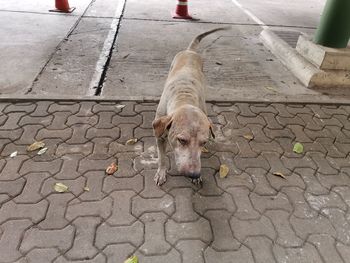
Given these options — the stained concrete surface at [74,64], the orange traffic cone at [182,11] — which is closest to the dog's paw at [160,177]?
the stained concrete surface at [74,64]

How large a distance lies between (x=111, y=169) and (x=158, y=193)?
66cm

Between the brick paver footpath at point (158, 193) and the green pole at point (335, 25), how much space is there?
6.17 ft

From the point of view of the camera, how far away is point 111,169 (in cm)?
369

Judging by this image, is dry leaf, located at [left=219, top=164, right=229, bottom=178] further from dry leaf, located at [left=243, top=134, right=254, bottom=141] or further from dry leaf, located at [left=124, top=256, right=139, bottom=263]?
dry leaf, located at [left=124, top=256, right=139, bottom=263]

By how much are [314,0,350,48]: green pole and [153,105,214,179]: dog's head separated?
422 cm

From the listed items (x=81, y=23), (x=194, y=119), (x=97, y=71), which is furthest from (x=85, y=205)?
(x=81, y=23)

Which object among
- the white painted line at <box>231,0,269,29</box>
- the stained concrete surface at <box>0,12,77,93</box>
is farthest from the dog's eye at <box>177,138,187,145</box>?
the white painted line at <box>231,0,269,29</box>

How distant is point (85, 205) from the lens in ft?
10.6

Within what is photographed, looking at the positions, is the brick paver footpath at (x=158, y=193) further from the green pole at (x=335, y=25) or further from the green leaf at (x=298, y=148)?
the green pole at (x=335, y=25)

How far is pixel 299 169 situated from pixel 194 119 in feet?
6.47

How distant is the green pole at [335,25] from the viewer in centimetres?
552

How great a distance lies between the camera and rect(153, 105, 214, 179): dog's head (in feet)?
8.99

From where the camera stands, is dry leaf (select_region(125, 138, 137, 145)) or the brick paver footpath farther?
dry leaf (select_region(125, 138, 137, 145))

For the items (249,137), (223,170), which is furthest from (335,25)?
(223,170)
